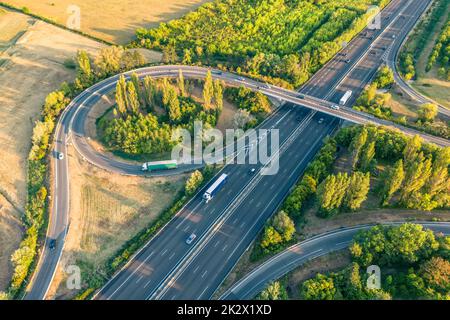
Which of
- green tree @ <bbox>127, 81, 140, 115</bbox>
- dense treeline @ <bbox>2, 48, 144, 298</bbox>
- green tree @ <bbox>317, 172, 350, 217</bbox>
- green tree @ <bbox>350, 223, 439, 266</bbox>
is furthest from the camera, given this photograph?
green tree @ <bbox>127, 81, 140, 115</bbox>

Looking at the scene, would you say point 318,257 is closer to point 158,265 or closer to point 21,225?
point 158,265

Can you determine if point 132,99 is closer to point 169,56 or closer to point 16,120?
point 169,56

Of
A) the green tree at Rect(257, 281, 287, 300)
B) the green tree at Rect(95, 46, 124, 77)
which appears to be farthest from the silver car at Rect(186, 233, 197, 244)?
the green tree at Rect(95, 46, 124, 77)

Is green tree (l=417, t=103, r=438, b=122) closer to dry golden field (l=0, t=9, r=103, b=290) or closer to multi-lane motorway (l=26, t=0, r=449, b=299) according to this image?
multi-lane motorway (l=26, t=0, r=449, b=299)

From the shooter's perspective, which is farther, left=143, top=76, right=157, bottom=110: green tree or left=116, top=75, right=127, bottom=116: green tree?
left=143, top=76, right=157, bottom=110: green tree

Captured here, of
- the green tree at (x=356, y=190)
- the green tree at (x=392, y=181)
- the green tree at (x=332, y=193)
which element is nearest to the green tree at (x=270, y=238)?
the green tree at (x=332, y=193)

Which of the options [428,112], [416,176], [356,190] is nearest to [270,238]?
[356,190]
